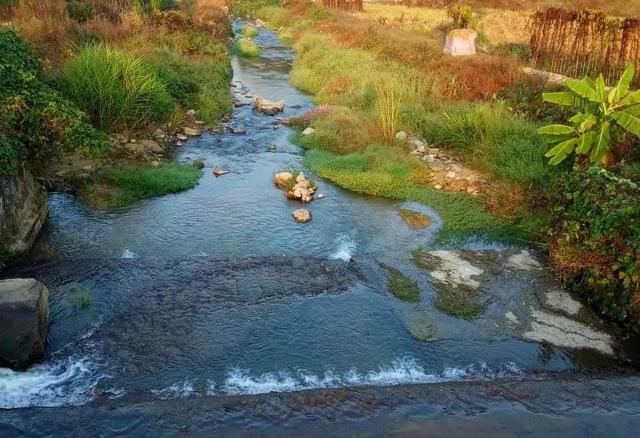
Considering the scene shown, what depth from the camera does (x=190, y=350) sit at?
6.52 meters

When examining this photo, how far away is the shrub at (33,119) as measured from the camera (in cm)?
859

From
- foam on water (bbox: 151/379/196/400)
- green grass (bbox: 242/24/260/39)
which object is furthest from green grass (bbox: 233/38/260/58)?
foam on water (bbox: 151/379/196/400)

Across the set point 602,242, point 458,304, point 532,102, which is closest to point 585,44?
point 532,102

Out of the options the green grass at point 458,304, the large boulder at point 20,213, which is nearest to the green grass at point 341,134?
the green grass at point 458,304

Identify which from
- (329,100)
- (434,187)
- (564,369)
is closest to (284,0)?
(329,100)

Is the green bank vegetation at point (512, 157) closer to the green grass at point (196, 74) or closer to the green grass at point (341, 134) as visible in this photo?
the green grass at point (341, 134)

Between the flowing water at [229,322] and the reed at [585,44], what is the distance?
8506 millimetres

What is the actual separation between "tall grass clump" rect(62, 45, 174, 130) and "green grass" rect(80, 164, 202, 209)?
1695mm

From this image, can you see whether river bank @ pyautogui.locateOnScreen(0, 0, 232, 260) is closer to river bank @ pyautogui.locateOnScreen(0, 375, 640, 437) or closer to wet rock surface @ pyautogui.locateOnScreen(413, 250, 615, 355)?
river bank @ pyautogui.locateOnScreen(0, 375, 640, 437)

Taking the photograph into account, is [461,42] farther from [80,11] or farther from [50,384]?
[50,384]

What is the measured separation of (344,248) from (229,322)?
9.07 ft

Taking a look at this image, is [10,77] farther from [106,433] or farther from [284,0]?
[284,0]

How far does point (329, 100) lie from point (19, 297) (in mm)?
11966

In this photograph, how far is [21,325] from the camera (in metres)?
6.14
